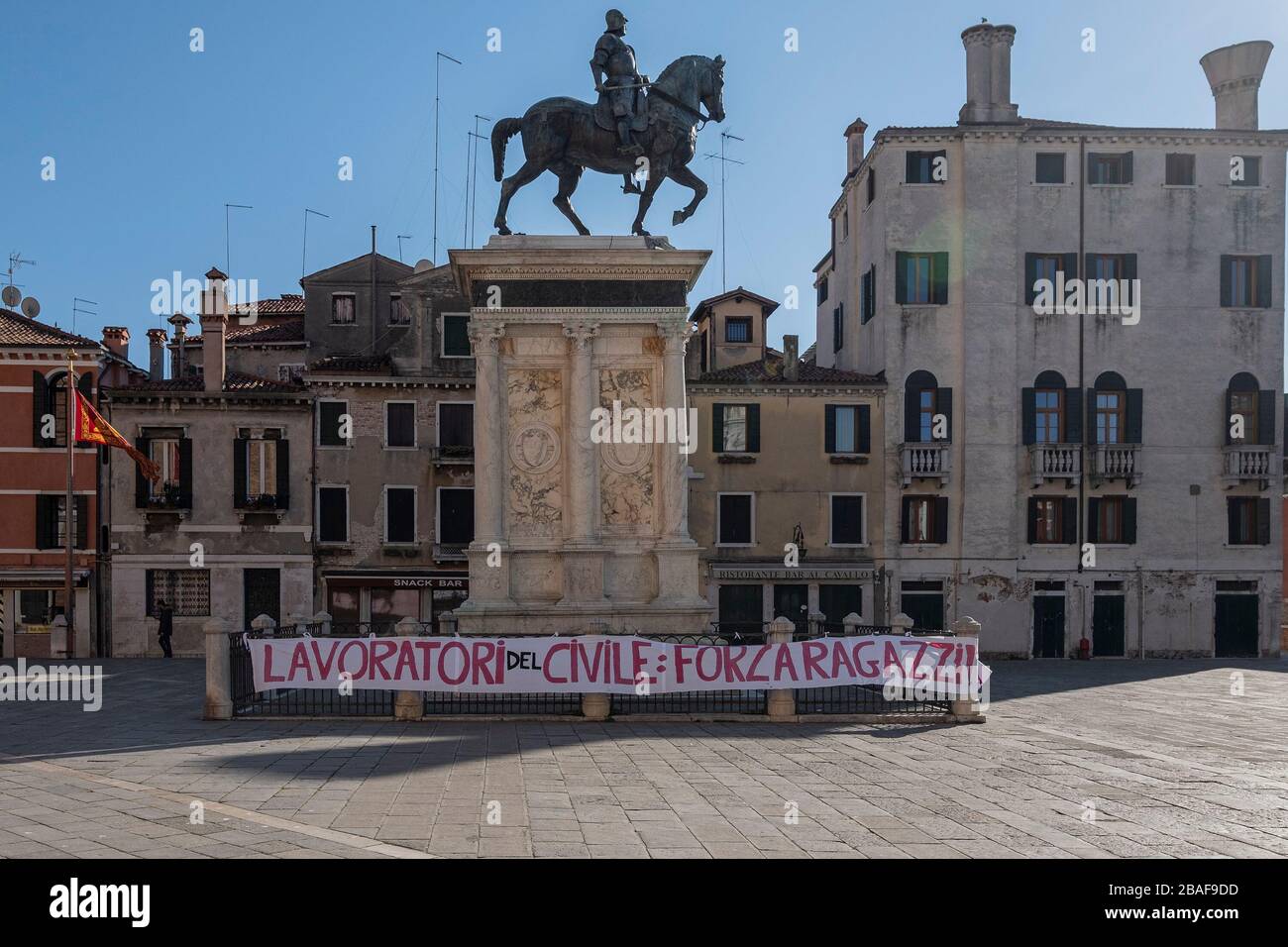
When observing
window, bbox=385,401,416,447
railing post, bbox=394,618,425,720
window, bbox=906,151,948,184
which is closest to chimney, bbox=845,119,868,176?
window, bbox=906,151,948,184

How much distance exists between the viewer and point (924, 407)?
125ft

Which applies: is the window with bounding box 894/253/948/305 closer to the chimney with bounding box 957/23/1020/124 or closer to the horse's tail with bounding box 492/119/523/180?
the chimney with bounding box 957/23/1020/124

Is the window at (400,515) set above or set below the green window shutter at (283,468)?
below

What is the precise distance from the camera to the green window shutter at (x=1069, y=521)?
3806 centimetres

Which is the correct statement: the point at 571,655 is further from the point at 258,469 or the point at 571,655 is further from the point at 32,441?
the point at 32,441

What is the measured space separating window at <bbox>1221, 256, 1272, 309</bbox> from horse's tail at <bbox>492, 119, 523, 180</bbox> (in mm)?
27585

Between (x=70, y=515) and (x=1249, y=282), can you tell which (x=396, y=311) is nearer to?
(x=70, y=515)

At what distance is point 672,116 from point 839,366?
81.4 ft

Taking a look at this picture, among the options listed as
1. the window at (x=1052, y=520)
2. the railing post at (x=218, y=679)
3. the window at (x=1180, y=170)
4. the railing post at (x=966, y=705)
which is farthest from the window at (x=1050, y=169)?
the railing post at (x=218, y=679)

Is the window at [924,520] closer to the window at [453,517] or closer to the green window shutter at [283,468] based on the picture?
the window at [453,517]

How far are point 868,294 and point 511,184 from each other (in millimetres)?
21577

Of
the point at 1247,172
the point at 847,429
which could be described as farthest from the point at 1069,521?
the point at 1247,172

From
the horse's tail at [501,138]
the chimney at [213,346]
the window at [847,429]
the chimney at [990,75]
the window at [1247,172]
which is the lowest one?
the window at [847,429]

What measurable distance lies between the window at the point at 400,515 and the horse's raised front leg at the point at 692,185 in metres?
19.1
